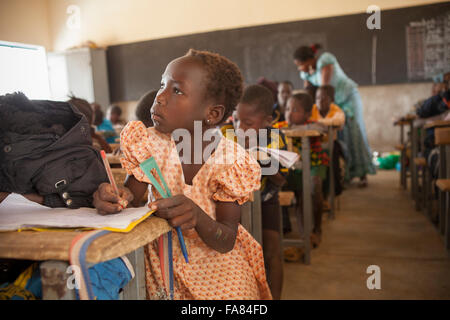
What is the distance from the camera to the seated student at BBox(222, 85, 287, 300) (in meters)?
1.97

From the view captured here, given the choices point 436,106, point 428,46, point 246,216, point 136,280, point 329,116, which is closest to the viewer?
point 136,280

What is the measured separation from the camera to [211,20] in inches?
295

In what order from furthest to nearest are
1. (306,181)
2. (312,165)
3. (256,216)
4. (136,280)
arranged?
(312,165) → (306,181) → (256,216) → (136,280)

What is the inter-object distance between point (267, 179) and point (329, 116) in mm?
2239

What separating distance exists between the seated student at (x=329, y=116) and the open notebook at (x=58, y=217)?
10.6ft

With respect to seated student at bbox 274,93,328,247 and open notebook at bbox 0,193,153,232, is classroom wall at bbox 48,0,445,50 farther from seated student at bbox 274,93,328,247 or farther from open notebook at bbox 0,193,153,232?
open notebook at bbox 0,193,153,232

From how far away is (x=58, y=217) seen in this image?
713mm

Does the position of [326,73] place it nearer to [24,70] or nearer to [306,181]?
[306,181]

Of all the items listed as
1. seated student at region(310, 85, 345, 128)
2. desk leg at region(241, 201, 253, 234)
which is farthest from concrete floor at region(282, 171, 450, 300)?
seated student at region(310, 85, 345, 128)

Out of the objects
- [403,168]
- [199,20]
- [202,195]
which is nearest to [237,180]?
[202,195]

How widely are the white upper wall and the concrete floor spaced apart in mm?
4136

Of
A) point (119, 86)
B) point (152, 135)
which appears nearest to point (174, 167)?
point (152, 135)

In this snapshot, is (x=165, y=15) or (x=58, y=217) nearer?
(x=58, y=217)

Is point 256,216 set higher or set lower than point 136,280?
lower
